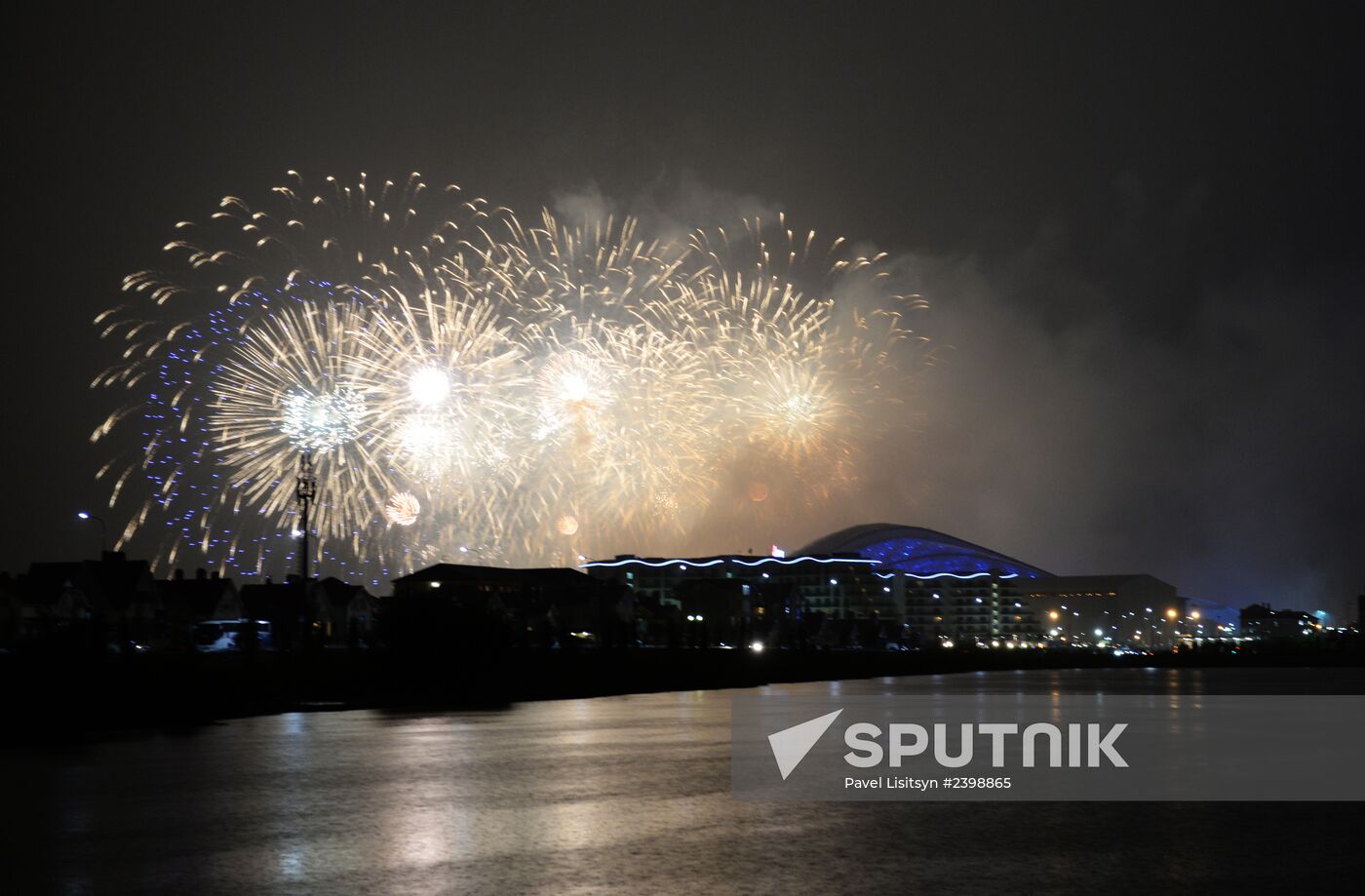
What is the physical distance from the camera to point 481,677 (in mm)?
70312

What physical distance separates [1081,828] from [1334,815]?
191 inches

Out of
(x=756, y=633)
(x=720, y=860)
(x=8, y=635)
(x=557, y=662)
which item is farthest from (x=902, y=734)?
(x=756, y=633)

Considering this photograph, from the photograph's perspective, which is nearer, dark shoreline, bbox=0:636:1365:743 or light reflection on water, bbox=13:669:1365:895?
light reflection on water, bbox=13:669:1365:895

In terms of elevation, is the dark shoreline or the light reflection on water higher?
the dark shoreline

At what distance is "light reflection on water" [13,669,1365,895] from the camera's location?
15562 millimetres

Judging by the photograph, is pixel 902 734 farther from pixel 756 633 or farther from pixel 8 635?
pixel 756 633

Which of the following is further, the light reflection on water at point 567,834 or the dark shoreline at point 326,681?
the dark shoreline at point 326,681

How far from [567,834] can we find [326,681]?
44.4 m

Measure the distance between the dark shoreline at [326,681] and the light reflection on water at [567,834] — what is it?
13.4 metres

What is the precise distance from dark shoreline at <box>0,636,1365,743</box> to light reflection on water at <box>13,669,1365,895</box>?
43.9 ft

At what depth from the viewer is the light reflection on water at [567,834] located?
1556cm

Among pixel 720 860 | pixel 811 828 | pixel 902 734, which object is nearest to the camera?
pixel 720 860

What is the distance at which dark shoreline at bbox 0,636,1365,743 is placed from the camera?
145 feet

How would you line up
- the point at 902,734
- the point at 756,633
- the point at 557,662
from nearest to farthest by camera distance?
the point at 902,734, the point at 557,662, the point at 756,633
